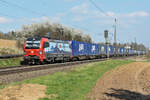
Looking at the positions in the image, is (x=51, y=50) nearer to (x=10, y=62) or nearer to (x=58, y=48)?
(x=58, y=48)

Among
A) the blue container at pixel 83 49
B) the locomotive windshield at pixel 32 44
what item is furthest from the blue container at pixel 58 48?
the blue container at pixel 83 49

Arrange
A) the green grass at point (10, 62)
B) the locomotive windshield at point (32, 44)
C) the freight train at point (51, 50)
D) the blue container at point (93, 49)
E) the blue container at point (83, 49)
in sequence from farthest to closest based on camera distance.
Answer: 1. the blue container at point (93, 49)
2. the blue container at point (83, 49)
3. the green grass at point (10, 62)
4. the locomotive windshield at point (32, 44)
5. the freight train at point (51, 50)

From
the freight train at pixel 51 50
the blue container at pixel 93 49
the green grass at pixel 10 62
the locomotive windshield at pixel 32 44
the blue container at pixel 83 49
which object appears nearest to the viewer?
the freight train at pixel 51 50

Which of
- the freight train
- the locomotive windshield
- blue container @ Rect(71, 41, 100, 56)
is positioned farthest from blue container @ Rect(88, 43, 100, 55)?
the locomotive windshield

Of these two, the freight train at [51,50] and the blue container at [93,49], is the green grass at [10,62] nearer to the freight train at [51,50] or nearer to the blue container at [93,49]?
the freight train at [51,50]

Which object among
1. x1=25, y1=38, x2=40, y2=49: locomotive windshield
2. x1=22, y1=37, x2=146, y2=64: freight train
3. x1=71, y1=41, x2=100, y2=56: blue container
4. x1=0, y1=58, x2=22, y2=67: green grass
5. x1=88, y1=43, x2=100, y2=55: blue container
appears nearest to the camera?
x1=22, y1=37, x2=146, y2=64: freight train

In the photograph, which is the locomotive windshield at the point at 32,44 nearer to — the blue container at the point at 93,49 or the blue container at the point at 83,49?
the blue container at the point at 83,49

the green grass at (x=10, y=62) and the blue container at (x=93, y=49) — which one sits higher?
the blue container at (x=93, y=49)

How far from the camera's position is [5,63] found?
81.3ft

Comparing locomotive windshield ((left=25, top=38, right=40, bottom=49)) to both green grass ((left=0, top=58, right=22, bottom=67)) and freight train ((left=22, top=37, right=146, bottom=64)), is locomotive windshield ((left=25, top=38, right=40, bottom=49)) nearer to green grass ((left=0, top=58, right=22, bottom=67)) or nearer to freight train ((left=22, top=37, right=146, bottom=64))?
freight train ((left=22, top=37, right=146, bottom=64))

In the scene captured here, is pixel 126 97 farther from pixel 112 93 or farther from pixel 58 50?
pixel 58 50

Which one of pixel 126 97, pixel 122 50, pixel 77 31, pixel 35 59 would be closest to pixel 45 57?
pixel 35 59

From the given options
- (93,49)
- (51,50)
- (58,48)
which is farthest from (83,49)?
(51,50)

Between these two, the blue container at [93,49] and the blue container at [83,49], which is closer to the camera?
the blue container at [83,49]
